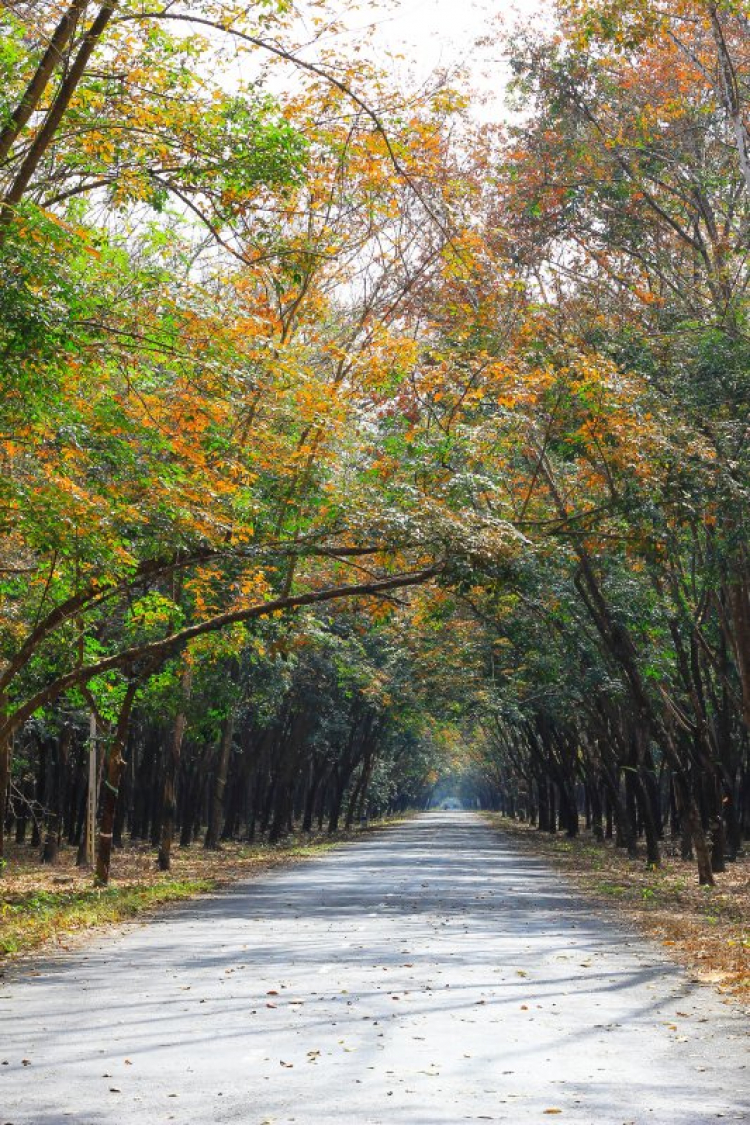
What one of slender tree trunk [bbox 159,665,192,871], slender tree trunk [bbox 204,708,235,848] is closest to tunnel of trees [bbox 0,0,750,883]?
slender tree trunk [bbox 159,665,192,871]

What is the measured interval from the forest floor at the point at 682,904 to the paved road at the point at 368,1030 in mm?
417

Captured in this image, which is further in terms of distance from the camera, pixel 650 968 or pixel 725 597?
pixel 725 597

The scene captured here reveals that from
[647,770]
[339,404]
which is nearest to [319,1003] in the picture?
[339,404]

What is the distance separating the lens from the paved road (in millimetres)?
5707

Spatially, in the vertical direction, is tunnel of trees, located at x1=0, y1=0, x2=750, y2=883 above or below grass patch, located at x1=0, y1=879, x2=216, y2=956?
above

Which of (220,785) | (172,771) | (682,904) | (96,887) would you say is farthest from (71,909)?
(220,785)

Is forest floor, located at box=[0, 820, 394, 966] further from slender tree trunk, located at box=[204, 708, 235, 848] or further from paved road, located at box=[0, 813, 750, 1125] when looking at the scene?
paved road, located at box=[0, 813, 750, 1125]

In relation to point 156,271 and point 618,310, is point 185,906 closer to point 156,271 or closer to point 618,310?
point 156,271

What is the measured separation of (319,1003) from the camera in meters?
8.62

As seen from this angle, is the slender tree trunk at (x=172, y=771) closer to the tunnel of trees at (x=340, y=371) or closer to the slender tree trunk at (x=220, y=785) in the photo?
the tunnel of trees at (x=340, y=371)

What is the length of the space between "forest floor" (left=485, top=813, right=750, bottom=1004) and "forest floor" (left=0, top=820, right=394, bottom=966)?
615 cm

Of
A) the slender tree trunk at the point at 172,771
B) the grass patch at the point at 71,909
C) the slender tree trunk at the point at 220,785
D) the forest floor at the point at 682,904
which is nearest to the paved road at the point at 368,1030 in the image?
the forest floor at the point at 682,904

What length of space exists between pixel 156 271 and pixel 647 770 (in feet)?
61.9

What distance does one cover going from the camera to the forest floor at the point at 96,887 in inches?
540
